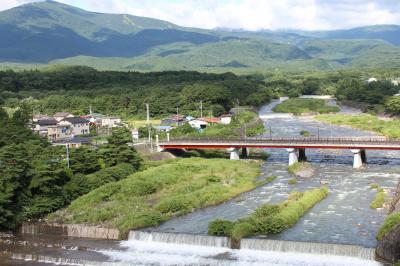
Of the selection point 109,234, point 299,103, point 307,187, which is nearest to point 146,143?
point 307,187

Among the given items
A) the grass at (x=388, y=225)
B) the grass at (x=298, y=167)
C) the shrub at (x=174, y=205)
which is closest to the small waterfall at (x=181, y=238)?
the shrub at (x=174, y=205)

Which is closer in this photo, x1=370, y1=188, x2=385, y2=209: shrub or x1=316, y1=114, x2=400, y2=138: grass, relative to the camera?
x1=370, y1=188, x2=385, y2=209: shrub

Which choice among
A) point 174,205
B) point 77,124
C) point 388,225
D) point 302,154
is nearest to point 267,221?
point 388,225

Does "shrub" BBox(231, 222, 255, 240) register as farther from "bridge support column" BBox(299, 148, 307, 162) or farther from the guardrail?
"bridge support column" BBox(299, 148, 307, 162)

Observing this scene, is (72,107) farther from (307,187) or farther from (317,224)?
(317,224)

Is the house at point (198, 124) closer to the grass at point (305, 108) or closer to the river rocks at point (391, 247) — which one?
the grass at point (305, 108)

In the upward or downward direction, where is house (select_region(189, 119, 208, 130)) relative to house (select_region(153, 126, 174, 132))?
upward

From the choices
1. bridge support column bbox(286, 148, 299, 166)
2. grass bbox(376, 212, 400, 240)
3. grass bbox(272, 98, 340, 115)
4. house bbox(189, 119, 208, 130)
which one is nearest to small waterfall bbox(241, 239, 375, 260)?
grass bbox(376, 212, 400, 240)
